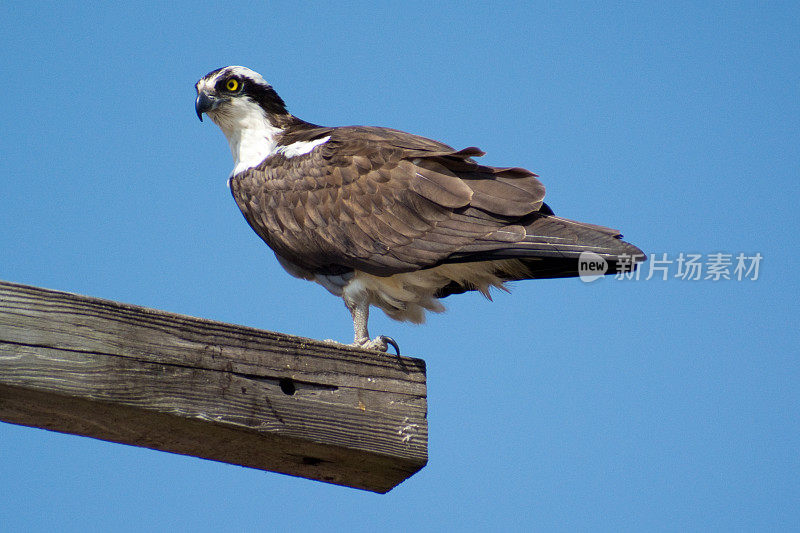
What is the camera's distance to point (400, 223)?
4.09 metres

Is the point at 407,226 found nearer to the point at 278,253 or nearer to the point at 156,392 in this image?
the point at 278,253

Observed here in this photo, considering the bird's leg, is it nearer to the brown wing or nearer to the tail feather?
the brown wing

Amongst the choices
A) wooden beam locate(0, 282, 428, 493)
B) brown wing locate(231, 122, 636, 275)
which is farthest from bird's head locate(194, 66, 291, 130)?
wooden beam locate(0, 282, 428, 493)

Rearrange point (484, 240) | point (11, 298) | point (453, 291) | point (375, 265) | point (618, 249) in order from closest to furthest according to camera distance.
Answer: point (11, 298), point (618, 249), point (484, 240), point (375, 265), point (453, 291)

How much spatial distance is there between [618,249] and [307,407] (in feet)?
5.02

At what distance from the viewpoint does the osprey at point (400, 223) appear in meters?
3.76

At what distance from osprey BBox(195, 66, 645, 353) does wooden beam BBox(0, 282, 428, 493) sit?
865mm

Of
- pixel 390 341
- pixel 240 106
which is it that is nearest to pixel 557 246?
pixel 390 341

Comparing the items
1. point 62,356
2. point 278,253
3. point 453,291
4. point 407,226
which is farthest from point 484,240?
point 62,356

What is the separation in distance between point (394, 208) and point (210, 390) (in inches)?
76.2

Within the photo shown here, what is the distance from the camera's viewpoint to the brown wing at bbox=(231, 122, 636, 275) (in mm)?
3812

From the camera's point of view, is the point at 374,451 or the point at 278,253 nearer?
the point at 374,451

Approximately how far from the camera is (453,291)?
4.45 m

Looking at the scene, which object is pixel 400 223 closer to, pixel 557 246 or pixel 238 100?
pixel 557 246
